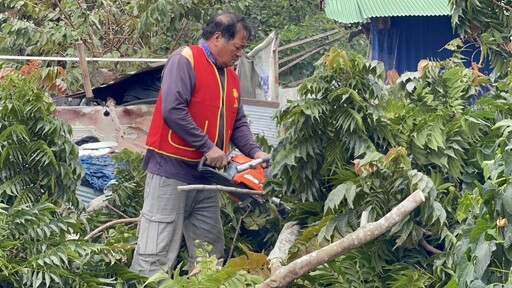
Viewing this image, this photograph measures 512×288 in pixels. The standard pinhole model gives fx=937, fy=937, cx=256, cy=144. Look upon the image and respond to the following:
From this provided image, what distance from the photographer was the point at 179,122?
5434 mm

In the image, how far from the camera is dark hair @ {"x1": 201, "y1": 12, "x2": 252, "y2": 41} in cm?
569

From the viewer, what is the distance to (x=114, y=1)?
10945 millimetres

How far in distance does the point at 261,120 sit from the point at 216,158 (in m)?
2.60

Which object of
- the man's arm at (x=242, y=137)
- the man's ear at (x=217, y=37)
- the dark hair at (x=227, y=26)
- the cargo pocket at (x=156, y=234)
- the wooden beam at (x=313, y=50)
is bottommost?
the wooden beam at (x=313, y=50)

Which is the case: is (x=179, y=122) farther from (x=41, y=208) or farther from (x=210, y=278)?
(x=210, y=278)

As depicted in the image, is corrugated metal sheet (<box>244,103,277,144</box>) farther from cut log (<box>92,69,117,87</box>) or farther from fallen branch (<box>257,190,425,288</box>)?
fallen branch (<box>257,190,425,288</box>)

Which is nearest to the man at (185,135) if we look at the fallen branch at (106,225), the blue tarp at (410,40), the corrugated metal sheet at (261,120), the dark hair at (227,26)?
the dark hair at (227,26)

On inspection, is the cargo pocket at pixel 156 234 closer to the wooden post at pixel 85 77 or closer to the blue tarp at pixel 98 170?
the blue tarp at pixel 98 170

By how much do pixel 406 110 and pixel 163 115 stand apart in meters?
1.44

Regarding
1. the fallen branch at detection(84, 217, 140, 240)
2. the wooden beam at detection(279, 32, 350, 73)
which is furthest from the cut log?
the fallen branch at detection(84, 217, 140, 240)

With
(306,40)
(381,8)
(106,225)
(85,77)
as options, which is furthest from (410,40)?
(106,225)

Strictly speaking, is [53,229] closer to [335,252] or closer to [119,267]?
[119,267]

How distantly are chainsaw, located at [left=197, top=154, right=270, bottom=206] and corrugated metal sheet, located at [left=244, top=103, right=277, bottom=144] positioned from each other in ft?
6.98

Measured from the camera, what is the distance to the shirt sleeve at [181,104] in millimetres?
5441
